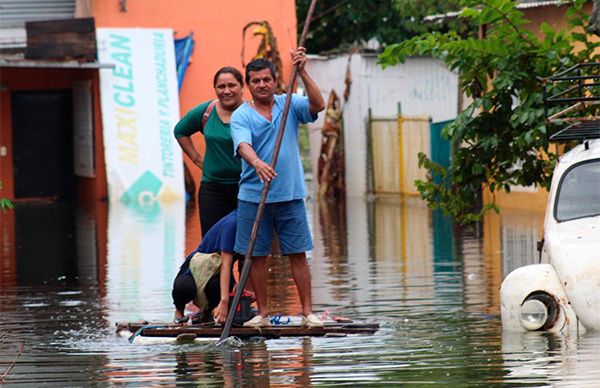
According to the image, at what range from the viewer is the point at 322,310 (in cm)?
1238

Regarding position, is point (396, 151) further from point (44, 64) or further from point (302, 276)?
point (302, 276)

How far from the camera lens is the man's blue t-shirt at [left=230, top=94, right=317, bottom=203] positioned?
1041cm

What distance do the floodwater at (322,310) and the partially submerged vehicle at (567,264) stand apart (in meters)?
0.17

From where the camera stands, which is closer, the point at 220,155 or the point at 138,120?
the point at 220,155

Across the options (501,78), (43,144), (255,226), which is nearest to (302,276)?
(255,226)

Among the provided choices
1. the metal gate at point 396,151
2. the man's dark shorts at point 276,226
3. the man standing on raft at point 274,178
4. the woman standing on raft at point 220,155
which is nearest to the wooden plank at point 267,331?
the man standing on raft at point 274,178

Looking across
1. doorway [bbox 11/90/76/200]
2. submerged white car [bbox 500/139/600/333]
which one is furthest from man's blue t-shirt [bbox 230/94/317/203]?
doorway [bbox 11/90/76/200]

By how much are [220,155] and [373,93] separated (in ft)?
67.5

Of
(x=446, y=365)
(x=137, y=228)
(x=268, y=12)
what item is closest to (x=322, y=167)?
(x=268, y=12)

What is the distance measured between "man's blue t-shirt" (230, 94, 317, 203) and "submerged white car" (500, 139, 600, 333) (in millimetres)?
1617

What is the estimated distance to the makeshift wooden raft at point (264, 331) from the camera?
33.5ft

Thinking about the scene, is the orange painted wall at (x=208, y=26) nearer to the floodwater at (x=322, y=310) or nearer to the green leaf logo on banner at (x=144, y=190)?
the green leaf logo on banner at (x=144, y=190)

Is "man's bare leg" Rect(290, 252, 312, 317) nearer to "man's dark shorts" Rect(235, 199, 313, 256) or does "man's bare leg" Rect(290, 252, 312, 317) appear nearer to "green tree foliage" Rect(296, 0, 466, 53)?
"man's dark shorts" Rect(235, 199, 313, 256)

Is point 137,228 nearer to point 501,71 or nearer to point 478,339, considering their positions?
point 501,71
